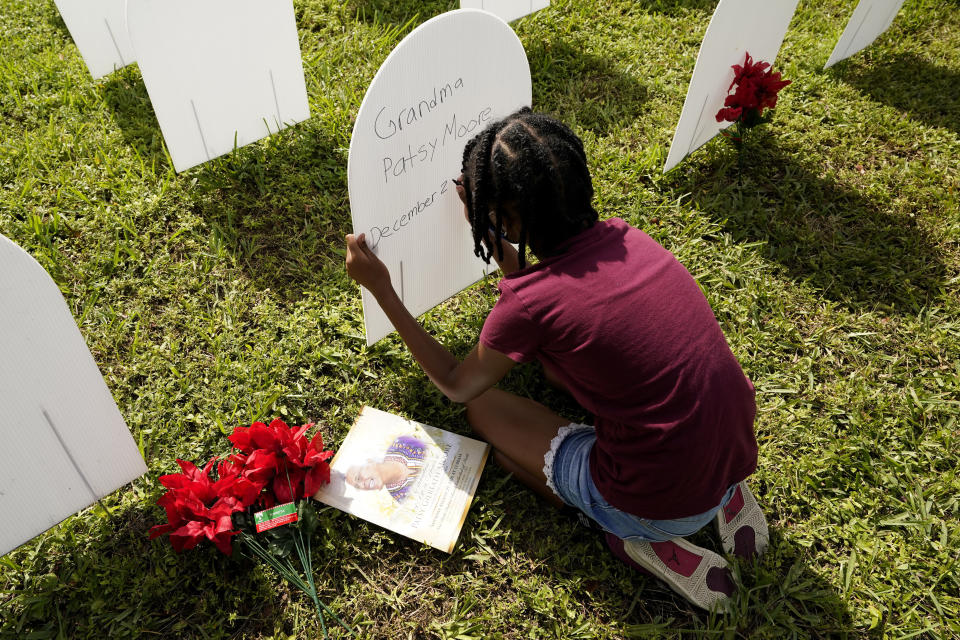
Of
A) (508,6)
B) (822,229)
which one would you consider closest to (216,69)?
(508,6)

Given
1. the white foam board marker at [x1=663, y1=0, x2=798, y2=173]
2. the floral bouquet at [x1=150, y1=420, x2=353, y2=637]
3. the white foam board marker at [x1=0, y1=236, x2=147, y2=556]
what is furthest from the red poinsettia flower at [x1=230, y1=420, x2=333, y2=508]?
the white foam board marker at [x1=663, y1=0, x2=798, y2=173]

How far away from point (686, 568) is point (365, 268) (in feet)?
4.25

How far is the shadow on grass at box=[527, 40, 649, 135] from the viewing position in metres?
3.22

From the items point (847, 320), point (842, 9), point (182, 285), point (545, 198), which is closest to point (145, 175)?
point (182, 285)

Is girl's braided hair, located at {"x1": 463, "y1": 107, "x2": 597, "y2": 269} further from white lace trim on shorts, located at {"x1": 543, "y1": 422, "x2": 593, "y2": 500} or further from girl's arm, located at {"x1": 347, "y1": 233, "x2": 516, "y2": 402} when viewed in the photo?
white lace trim on shorts, located at {"x1": 543, "y1": 422, "x2": 593, "y2": 500}

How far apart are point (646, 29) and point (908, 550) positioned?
3.16 metres

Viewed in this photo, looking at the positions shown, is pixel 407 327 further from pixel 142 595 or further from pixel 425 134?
pixel 142 595

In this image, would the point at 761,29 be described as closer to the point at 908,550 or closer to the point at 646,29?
the point at 646,29

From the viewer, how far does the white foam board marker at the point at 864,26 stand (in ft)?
10.9

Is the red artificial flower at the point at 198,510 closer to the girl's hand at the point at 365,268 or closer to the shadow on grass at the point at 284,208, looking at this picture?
the girl's hand at the point at 365,268

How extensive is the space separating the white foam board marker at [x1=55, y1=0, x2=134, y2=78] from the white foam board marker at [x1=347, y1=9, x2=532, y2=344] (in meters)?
1.92

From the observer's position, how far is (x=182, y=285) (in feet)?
8.07

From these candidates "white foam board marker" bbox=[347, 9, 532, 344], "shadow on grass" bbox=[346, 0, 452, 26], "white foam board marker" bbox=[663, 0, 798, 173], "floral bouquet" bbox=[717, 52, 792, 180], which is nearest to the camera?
"white foam board marker" bbox=[347, 9, 532, 344]

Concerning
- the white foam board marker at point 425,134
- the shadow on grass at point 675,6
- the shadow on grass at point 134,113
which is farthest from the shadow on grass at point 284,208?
the shadow on grass at point 675,6
